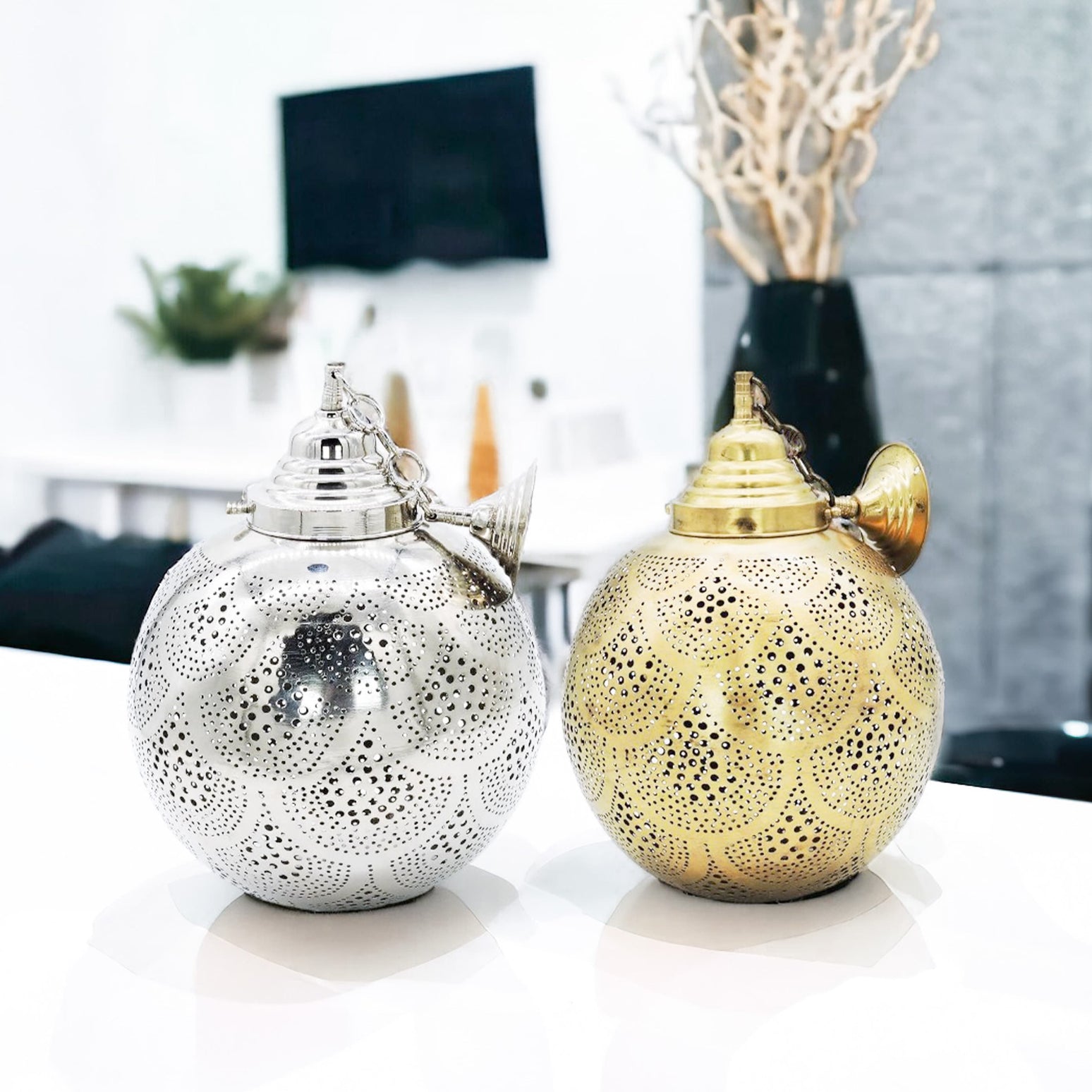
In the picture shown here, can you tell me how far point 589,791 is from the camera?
21.8 inches

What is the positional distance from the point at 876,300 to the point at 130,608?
120cm

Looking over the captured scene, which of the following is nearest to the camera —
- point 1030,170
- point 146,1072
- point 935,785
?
point 146,1072

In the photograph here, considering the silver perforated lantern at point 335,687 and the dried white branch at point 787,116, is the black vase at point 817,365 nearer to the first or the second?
the dried white branch at point 787,116

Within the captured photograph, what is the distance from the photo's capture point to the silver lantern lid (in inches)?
20.6

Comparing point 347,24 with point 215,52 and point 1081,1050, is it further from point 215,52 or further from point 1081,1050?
point 1081,1050

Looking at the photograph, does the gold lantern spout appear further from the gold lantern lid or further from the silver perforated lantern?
the silver perforated lantern

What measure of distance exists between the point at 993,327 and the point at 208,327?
116cm

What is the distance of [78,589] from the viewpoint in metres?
2.03

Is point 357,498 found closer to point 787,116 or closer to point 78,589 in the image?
point 787,116

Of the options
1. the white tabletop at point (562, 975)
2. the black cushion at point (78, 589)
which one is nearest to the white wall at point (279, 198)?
the black cushion at point (78, 589)

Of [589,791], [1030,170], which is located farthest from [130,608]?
[589,791]

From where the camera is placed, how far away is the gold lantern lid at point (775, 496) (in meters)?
0.53

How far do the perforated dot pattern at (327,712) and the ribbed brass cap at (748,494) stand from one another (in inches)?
3.6

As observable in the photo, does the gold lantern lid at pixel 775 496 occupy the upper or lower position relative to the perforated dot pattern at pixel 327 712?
upper
